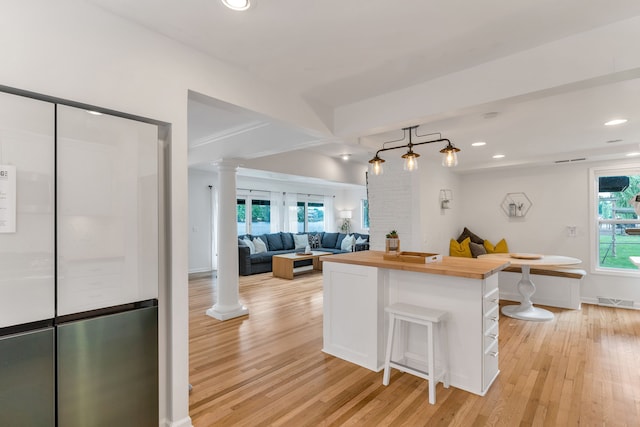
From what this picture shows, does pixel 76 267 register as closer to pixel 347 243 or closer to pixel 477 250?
pixel 477 250

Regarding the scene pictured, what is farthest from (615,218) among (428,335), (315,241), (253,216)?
(253,216)

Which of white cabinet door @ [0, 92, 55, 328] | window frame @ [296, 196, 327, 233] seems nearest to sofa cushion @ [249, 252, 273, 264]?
window frame @ [296, 196, 327, 233]

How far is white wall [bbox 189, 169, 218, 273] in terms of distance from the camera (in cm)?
720

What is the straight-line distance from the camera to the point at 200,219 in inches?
291

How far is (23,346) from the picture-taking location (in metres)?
1.36

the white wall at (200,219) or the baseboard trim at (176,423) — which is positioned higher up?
the white wall at (200,219)

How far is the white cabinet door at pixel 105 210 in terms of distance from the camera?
1.49 m

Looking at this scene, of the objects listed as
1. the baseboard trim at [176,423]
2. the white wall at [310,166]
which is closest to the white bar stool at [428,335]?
the baseboard trim at [176,423]

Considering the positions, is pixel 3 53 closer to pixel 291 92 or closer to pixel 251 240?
pixel 291 92

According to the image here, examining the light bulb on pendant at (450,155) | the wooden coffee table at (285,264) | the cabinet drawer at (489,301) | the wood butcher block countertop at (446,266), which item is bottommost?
the wooden coffee table at (285,264)

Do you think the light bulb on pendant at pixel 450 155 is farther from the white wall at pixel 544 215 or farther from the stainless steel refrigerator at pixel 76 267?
the white wall at pixel 544 215

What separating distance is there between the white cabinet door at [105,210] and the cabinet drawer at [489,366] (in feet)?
7.67

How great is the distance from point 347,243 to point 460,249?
3.60 metres

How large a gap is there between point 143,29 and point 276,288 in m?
4.80
